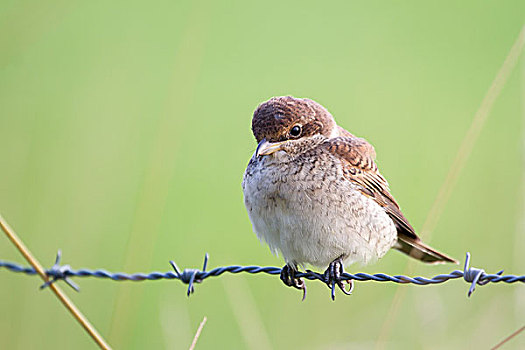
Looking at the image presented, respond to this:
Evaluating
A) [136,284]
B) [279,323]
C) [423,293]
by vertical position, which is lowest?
[279,323]

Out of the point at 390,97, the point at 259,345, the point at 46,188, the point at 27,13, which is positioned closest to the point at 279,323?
the point at 259,345

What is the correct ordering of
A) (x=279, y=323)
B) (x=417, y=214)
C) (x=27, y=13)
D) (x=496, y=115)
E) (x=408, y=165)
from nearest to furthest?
(x=27, y=13), (x=279, y=323), (x=417, y=214), (x=408, y=165), (x=496, y=115)

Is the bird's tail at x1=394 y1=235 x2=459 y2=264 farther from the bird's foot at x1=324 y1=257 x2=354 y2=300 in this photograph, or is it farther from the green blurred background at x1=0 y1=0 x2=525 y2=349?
the bird's foot at x1=324 y1=257 x2=354 y2=300

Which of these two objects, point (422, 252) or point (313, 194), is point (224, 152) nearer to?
point (422, 252)

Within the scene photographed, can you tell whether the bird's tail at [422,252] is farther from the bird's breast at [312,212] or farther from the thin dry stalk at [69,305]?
the thin dry stalk at [69,305]

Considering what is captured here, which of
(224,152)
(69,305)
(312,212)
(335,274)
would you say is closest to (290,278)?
(335,274)

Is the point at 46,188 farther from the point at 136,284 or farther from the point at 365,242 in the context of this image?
the point at 365,242

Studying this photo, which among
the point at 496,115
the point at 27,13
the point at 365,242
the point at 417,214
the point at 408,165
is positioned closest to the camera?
the point at 365,242
